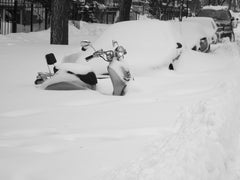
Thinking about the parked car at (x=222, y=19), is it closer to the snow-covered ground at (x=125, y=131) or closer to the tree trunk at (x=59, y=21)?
the tree trunk at (x=59, y=21)

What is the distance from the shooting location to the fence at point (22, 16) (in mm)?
19797

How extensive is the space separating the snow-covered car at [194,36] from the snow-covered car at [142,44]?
2.44 m

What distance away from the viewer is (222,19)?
74.8 feet

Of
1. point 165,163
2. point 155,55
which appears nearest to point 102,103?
point 165,163

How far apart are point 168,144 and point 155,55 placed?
5178mm

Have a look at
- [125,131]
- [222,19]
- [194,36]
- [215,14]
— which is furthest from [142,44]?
[215,14]

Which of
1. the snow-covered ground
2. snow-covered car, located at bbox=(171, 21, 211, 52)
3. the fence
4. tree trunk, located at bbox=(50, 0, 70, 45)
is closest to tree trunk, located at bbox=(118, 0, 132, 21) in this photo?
the fence

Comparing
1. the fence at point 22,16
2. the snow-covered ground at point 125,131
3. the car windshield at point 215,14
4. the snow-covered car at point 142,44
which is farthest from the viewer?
the car windshield at point 215,14

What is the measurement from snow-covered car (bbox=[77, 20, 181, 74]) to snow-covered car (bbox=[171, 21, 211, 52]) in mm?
2439

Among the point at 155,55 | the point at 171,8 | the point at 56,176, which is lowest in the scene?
the point at 56,176

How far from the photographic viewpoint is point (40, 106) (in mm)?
6137

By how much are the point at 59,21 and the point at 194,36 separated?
14.3ft

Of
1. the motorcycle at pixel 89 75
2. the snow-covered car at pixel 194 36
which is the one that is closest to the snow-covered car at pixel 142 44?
the motorcycle at pixel 89 75

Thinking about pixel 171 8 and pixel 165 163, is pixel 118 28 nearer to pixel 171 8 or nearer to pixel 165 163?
pixel 165 163
